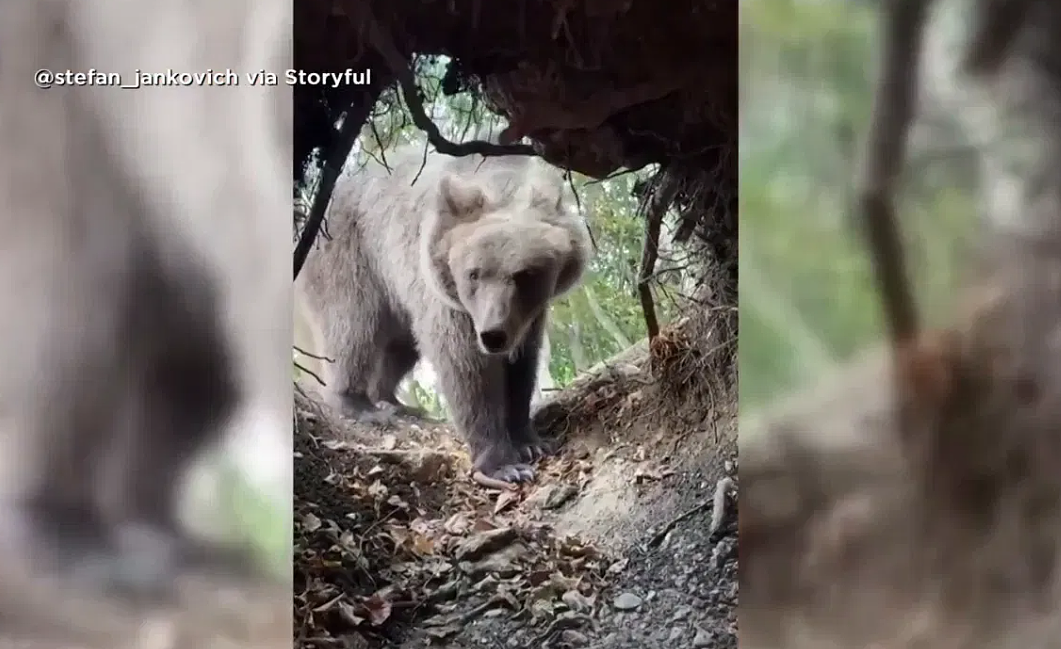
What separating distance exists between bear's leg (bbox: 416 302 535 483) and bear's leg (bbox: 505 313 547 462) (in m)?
0.01

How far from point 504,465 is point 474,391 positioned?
0.49ft

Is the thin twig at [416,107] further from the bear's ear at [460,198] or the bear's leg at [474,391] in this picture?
the bear's leg at [474,391]

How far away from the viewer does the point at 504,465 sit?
1.62 metres

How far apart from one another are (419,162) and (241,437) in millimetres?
607

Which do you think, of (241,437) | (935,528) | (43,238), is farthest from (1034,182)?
(43,238)

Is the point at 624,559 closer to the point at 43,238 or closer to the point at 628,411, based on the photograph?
the point at 628,411

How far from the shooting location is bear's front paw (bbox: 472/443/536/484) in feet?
5.31

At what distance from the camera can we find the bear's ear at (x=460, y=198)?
1.62 metres

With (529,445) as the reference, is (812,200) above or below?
above

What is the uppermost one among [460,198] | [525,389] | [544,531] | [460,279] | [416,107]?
[416,107]

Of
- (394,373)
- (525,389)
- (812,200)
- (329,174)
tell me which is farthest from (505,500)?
(812,200)

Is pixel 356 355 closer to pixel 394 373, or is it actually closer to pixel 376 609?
pixel 394 373

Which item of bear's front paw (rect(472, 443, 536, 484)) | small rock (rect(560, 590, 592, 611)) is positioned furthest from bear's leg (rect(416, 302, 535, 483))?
small rock (rect(560, 590, 592, 611))

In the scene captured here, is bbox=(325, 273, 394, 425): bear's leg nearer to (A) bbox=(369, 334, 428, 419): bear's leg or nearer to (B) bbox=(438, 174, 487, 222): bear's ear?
(A) bbox=(369, 334, 428, 419): bear's leg
